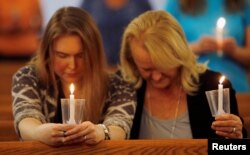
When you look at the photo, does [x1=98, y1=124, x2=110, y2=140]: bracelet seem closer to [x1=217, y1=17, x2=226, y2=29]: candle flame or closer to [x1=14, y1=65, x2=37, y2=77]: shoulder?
[x1=14, y1=65, x2=37, y2=77]: shoulder

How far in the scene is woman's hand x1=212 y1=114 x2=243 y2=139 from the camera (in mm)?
2225

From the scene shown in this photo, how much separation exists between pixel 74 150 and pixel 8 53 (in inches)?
50.9

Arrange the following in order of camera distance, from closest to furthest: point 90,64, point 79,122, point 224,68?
point 79,122 → point 90,64 → point 224,68

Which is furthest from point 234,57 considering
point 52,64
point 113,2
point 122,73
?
point 52,64

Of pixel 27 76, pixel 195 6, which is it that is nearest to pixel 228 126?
pixel 27 76

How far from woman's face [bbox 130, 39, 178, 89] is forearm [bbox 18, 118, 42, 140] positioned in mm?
446

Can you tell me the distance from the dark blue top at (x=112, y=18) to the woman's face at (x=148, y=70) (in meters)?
0.71

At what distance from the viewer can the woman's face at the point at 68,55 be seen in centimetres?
252

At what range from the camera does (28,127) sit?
7.78ft

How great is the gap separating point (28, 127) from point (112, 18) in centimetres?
115

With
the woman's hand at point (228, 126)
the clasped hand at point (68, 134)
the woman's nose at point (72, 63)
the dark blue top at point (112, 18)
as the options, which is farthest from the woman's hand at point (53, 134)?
the dark blue top at point (112, 18)

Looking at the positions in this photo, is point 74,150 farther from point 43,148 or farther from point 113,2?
point 113,2

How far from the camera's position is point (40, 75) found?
259cm

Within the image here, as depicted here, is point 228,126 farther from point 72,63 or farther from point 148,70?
point 72,63
